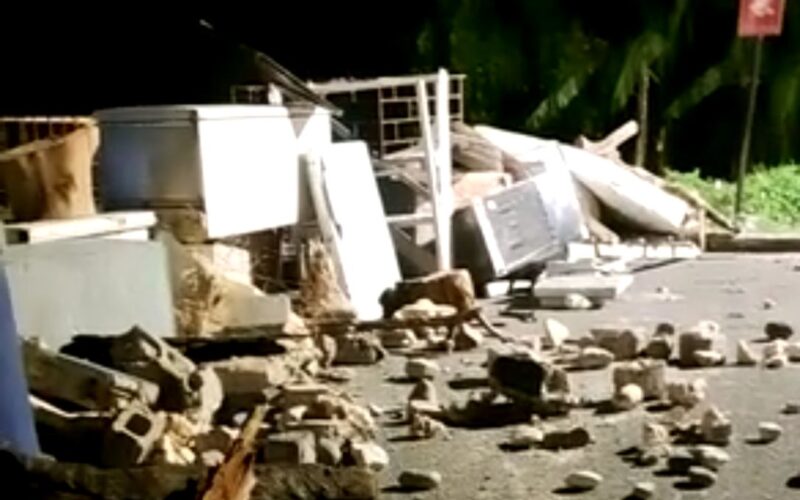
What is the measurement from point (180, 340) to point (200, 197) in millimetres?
967

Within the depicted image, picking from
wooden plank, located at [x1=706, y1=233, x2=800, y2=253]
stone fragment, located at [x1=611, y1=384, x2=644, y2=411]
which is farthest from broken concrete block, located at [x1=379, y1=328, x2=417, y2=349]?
wooden plank, located at [x1=706, y1=233, x2=800, y2=253]

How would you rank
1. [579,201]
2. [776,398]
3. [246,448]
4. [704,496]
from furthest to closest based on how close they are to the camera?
[579,201]
[776,398]
[704,496]
[246,448]

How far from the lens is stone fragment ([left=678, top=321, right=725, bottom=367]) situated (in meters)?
5.25

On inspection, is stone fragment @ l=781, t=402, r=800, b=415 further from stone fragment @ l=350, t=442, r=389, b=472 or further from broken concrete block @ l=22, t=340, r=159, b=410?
broken concrete block @ l=22, t=340, r=159, b=410

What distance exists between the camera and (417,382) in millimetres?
5031

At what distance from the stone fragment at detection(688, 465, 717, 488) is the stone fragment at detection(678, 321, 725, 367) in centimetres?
143

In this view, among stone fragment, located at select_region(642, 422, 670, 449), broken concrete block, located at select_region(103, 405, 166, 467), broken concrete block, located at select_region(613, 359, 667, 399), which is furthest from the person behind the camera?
broken concrete block, located at select_region(613, 359, 667, 399)

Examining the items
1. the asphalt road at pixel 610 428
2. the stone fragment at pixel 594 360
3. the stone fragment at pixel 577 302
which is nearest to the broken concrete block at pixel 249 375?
the asphalt road at pixel 610 428

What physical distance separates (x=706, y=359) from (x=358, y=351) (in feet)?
3.74

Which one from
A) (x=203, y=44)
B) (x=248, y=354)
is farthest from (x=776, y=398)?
(x=203, y=44)

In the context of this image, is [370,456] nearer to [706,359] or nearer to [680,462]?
[680,462]

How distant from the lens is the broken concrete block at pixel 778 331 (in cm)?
572

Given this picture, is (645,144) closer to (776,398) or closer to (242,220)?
(242,220)

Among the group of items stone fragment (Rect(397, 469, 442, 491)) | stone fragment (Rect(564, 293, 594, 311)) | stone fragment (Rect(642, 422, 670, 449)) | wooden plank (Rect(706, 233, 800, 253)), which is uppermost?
stone fragment (Rect(642, 422, 670, 449))
